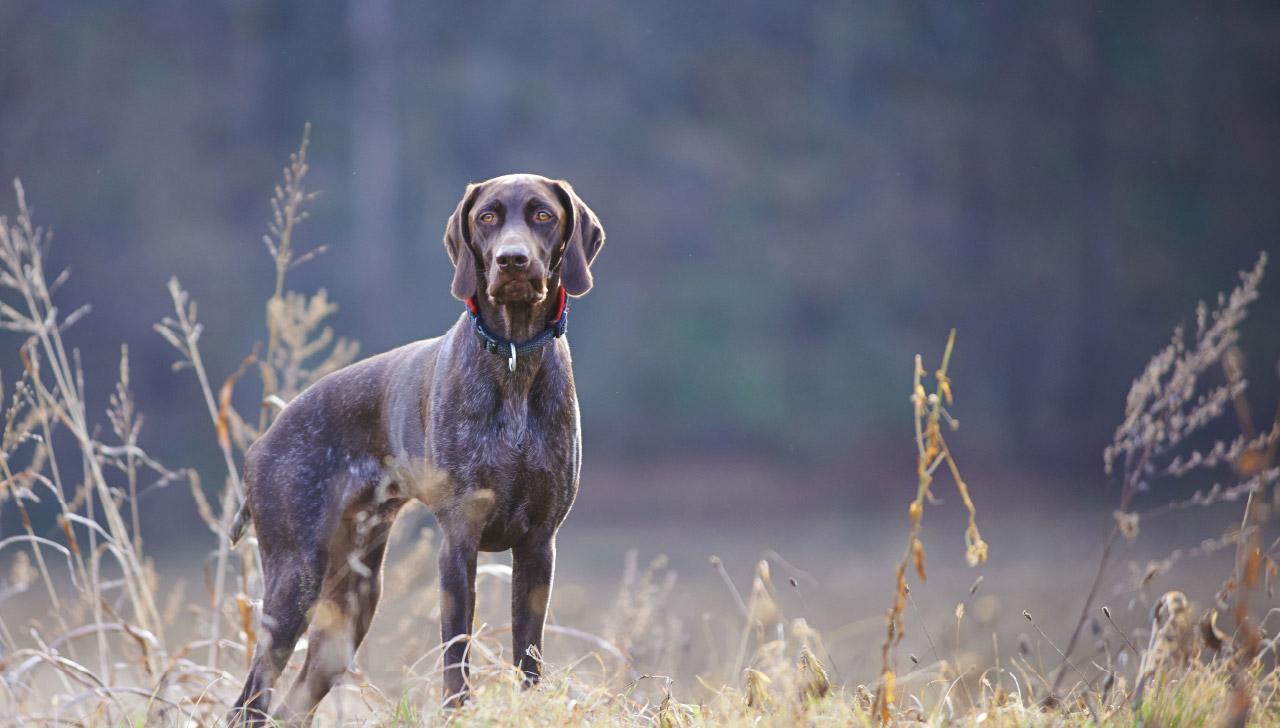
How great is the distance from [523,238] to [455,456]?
620mm

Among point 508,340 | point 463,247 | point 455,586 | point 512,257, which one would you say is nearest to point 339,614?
point 455,586

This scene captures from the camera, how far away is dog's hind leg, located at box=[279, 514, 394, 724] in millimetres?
3275

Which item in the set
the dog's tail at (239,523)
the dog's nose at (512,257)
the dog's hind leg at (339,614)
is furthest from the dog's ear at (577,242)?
the dog's tail at (239,523)

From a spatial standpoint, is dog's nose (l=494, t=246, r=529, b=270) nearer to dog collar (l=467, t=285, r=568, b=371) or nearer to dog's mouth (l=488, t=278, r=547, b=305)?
dog's mouth (l=488, t=278, r=547, b=305)

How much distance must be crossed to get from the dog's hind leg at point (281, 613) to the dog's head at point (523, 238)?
3.16 ft

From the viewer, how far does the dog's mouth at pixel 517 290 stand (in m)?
2.88

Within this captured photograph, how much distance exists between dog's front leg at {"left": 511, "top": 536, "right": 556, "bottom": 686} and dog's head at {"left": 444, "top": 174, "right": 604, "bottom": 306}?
696mm

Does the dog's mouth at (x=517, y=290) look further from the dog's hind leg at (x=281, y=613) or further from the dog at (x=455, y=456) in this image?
the dog's hind leg at (x=281, y=613)

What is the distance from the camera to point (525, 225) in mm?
3004

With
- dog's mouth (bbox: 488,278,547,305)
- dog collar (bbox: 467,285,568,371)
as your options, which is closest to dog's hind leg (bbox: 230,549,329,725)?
dog collar (bbox: 467,285,568,371)

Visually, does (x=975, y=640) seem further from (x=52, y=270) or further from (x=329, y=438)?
(x=52, y=270)

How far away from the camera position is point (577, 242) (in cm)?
310

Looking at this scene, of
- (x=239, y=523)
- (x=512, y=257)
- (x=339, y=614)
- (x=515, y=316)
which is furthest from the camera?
(x=239, y=523)

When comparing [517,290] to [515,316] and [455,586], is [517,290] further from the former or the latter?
[455,586]
